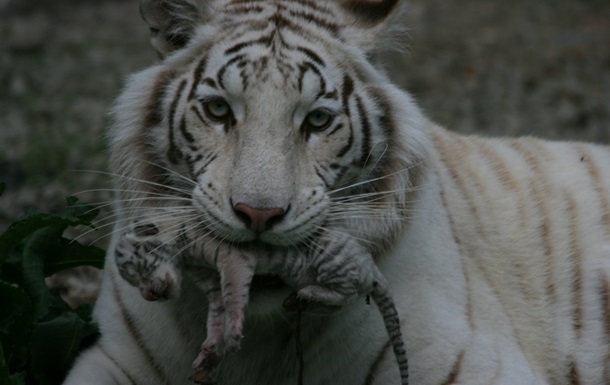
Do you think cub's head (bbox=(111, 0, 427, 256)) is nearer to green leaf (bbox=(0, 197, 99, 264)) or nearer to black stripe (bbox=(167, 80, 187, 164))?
black stripe (bbox=(167, 80, 187, 164))

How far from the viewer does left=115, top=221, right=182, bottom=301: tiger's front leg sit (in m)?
2.90

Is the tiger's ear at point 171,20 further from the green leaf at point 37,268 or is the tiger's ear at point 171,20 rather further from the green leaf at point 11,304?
the green leaf at point 11,304

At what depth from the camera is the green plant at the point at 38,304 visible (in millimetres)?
3596

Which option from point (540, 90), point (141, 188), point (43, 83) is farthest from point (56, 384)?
point (540, 90)

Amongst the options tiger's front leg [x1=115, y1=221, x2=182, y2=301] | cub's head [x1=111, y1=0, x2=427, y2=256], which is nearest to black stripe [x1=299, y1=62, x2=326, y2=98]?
cub's head [x1=111, y1=0, x2=427, y2=256]

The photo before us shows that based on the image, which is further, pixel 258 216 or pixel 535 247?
pixel 535 247

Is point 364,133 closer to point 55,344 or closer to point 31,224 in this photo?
point 31,224

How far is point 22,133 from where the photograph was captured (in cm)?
732

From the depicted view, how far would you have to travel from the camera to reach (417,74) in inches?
349

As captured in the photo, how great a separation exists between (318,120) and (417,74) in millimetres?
5764

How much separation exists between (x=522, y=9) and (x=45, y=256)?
7.92 meters

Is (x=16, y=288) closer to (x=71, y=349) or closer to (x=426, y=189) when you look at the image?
(x=71, y=349)

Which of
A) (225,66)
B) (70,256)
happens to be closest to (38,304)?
(70,256)

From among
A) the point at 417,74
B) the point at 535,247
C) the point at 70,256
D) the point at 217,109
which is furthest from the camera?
the point at 417,74
